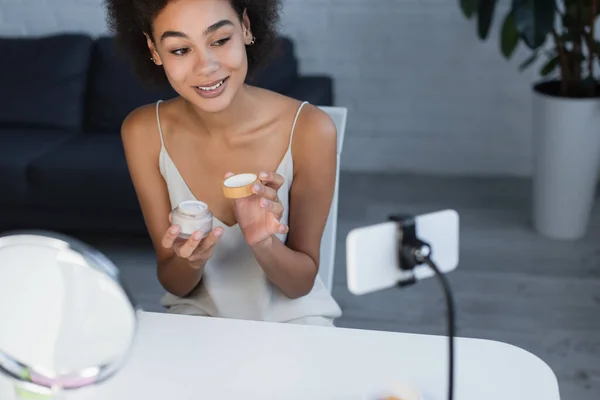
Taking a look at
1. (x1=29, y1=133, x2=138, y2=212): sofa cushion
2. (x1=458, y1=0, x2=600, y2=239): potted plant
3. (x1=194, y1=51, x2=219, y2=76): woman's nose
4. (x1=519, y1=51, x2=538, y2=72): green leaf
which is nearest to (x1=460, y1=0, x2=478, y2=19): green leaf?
(x1=458, y1=0, x2=600, y2=239): potted plant

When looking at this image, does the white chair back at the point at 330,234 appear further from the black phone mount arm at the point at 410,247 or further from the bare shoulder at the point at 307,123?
the black phone mount arm at the point at 410,247

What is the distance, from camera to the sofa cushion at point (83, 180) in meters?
2.63

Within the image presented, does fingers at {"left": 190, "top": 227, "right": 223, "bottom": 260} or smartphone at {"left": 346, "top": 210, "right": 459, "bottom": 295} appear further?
fingers at {"left": 190, "top": 227, "right": 223, "bottom": 260}

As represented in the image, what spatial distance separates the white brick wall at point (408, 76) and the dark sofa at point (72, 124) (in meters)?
0.28

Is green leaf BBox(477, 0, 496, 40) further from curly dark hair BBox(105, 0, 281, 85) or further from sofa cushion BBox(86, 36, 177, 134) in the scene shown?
curly dark hair BBox(105, 0, 281, 85)

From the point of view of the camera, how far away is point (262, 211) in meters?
1.13

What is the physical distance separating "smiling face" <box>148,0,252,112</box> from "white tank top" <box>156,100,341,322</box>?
194mm

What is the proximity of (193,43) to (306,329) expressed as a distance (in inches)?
19.3

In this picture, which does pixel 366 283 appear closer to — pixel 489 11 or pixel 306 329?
pixel 306 329

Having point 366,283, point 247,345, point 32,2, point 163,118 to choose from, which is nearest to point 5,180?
point 32,2

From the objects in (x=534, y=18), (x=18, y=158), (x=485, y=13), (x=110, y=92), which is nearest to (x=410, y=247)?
(x=534, y=18)

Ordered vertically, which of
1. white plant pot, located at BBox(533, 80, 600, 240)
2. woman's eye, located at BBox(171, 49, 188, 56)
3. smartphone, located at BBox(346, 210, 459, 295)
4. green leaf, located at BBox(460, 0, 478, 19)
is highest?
woman's eye, located at BBox(171, 49, 188, 56)

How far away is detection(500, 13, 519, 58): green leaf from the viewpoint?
270 centimetres

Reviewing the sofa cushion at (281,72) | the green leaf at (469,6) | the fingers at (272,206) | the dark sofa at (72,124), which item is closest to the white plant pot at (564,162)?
the green leaf at (469,6)
